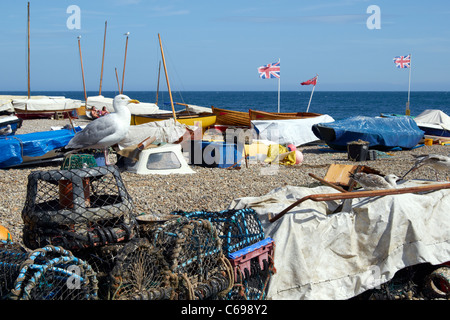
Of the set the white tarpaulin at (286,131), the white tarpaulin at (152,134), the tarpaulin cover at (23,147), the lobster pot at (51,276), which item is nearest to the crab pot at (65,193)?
the lobster pot at (51,276)

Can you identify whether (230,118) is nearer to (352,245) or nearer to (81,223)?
(352,245)

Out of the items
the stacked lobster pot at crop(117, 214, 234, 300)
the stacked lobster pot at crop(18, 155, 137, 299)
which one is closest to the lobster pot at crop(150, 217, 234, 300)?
the stacked lobster pot at crop(117, 214, 234, 300)

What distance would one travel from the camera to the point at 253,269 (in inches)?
169

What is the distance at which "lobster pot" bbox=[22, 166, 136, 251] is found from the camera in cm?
358

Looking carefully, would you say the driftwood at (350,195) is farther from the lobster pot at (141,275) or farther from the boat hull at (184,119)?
A: the boat hull at (184,119)

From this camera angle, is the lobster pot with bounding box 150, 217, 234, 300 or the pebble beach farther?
the pebble beach

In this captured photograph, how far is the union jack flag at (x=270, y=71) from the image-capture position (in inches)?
909

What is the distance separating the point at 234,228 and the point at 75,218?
1.51 m

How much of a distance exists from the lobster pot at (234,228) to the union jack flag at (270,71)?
19.2 metres

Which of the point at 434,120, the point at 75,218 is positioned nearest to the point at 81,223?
the point at 75,218

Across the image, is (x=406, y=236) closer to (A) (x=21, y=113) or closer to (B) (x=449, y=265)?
(B) (x=449, y=265)

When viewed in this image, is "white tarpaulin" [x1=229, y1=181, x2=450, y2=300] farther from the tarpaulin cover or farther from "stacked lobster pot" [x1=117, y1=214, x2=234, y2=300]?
the tarpaulin cover

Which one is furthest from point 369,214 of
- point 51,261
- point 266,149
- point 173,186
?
point 266,149

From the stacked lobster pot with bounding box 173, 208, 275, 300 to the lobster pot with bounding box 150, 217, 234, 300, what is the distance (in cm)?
18
